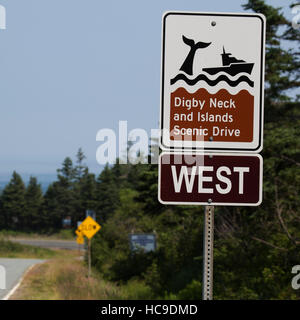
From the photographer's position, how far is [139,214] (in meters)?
46.4

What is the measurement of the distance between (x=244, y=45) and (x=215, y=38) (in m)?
0.18

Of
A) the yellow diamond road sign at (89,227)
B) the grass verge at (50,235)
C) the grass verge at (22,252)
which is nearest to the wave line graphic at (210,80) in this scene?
the yellow diamond road sign at (89,227)

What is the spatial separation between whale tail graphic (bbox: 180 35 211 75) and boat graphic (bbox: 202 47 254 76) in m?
0.09

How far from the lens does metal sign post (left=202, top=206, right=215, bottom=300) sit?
10.5 ft

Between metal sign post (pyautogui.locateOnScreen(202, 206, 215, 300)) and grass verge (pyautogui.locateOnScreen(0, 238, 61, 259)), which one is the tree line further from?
grass verge (pyautogui.locateOnScreen(0, 238, 61, 259))

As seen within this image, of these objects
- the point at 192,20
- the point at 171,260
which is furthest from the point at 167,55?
the point at 171,260

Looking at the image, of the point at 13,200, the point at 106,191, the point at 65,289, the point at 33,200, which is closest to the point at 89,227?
the point at 65,289

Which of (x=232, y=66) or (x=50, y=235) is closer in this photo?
(x=232, y=66)

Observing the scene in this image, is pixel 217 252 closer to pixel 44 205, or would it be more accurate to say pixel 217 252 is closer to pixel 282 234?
pixel 282 234

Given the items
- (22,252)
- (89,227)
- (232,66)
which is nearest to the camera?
(232,66)

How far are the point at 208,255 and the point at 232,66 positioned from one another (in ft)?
3.68

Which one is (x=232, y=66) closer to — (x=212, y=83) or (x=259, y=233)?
(x=212, y=83)

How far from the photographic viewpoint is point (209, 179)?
324 centimetres

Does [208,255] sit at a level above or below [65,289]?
above
